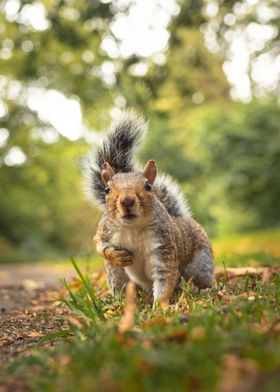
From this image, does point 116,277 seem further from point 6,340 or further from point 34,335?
point 6,340

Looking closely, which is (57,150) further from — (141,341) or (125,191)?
(141,341)

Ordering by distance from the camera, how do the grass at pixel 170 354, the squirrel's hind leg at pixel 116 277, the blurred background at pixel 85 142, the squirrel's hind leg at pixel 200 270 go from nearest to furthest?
the grass at pixel 170 354
the squirrel's hind leg at pixel 116 277
the squirrel's hind leg at pixel 200 270
the blurred background at pixel 85 142

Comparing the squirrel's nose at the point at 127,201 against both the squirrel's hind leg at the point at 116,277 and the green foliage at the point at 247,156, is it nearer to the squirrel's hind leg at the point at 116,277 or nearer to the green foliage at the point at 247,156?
the squirrel's hind leg at the point at 116,277

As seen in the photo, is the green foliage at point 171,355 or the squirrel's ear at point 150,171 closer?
the green foliage at point 171,355

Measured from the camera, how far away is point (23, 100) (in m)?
14.3

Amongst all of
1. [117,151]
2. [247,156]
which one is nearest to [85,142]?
[247,156]

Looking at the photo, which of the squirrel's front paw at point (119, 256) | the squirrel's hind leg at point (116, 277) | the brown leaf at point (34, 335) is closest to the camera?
the brown leaf at point (34, 335)

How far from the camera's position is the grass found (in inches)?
54.4

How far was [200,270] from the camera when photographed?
11.1ft

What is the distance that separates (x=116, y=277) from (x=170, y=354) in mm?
1758

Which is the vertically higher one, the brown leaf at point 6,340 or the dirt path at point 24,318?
the dirt path at point 24,318

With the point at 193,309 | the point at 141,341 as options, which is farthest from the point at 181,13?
the point at 141,341

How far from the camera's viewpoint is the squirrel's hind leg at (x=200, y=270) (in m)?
3.39

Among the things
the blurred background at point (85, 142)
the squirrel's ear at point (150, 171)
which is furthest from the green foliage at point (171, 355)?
the blurred background at point (85, 142)
